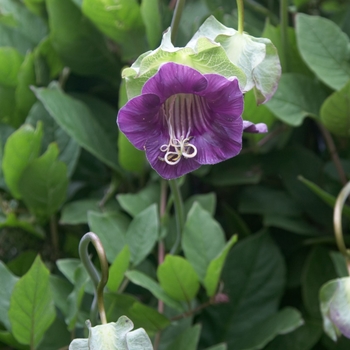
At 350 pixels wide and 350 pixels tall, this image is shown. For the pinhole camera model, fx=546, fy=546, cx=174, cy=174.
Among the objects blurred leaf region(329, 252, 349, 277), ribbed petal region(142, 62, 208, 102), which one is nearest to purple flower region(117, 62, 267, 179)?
ribbed petal region(142, 62, 208, 102)

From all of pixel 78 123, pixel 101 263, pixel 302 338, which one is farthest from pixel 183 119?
pixel 302 338

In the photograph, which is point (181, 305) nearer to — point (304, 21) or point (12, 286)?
point (12, 286)

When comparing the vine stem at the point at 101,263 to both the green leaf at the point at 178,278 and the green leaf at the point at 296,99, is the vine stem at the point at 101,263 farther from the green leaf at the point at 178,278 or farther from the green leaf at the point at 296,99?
the green leaf at the point at 296,99

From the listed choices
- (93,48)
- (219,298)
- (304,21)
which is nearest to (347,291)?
(219,298)

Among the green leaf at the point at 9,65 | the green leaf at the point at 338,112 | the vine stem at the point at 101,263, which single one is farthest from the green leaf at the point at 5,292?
the green leaf at the point at 338,112

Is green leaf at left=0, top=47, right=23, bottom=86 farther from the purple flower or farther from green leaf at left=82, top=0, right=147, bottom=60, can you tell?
the purple flower

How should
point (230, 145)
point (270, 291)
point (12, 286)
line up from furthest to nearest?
point (270, 291)
point (12, 286)
point (230, 145)
